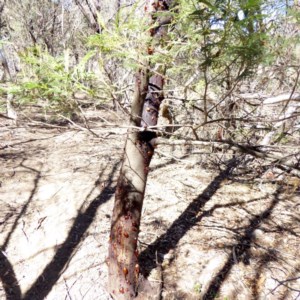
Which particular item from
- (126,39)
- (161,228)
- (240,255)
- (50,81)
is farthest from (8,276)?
(126,39)

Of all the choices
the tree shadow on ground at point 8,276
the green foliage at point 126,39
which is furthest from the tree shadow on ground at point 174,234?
the green foliage at point 126,39

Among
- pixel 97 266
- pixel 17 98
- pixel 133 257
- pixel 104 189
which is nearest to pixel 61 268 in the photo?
pixel 97 266

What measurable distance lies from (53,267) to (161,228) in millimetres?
1582

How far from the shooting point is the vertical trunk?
2693mm

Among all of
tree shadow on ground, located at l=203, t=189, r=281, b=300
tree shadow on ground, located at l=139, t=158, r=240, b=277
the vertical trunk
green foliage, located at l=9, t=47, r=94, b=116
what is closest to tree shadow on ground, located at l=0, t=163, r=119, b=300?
the vertical trunk

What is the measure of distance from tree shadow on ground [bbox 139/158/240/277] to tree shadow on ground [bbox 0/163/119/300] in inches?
39.9

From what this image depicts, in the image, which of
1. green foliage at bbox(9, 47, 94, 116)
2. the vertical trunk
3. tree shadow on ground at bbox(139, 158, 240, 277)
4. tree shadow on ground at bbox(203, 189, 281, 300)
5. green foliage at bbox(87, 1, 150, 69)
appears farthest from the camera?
tree shadow on ground at bbox(139, 158, 240, 277)

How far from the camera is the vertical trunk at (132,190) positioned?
269 centimetres

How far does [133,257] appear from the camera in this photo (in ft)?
10.1

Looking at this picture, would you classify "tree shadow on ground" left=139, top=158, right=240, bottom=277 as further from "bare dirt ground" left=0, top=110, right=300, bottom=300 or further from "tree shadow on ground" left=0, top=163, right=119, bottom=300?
"tree shadow on ground" left=0, top=163, right=119, bottom=300

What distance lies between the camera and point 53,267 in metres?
3.83

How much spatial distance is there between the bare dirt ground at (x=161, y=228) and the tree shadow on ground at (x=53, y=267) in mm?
13

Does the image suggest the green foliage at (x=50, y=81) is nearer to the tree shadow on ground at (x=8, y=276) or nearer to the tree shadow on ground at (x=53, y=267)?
the tree shadow on ground at (x=8, y=276)

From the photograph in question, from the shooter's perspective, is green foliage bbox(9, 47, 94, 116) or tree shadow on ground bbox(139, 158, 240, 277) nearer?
green foliage bbox(9, 47, 94, 116)
